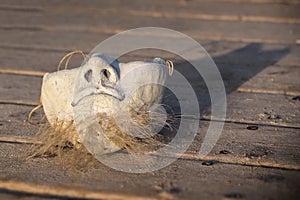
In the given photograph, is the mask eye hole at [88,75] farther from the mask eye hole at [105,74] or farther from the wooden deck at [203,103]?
the wooden deck at [203,103]

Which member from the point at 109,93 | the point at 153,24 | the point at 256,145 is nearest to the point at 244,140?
the point at 256,145

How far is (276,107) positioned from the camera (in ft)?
6.53

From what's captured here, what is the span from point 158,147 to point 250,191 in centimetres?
33

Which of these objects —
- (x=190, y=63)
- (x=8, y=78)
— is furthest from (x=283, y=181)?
(x=8, y=78)

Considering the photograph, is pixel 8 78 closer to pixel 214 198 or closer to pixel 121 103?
pixel 121 103

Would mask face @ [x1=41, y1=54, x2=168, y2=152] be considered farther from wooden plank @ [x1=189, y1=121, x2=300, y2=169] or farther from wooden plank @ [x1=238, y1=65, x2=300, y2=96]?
wooden plank @ [x1=238, y1=65, x2=300, y2=96]

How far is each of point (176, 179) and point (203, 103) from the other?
605 millimetres

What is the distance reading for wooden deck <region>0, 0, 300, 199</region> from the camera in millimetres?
1420

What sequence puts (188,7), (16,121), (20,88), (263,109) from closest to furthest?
(16,121) < (263,109) < (20,88) < (188,7)

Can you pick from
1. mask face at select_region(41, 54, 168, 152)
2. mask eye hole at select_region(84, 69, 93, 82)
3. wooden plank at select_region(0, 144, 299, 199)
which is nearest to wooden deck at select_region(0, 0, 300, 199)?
wooden plank at select_region(0, 144, 299, 199)

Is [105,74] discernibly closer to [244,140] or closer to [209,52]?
[244,140]

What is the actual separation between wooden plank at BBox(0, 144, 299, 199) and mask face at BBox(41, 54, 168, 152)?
14 cm

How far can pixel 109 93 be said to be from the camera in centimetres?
163

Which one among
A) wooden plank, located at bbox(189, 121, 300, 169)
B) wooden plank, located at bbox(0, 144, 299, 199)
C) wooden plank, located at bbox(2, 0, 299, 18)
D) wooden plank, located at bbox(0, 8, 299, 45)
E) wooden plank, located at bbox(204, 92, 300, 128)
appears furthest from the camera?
wooden plank, located at bbox(2, 0, 299, 18)
